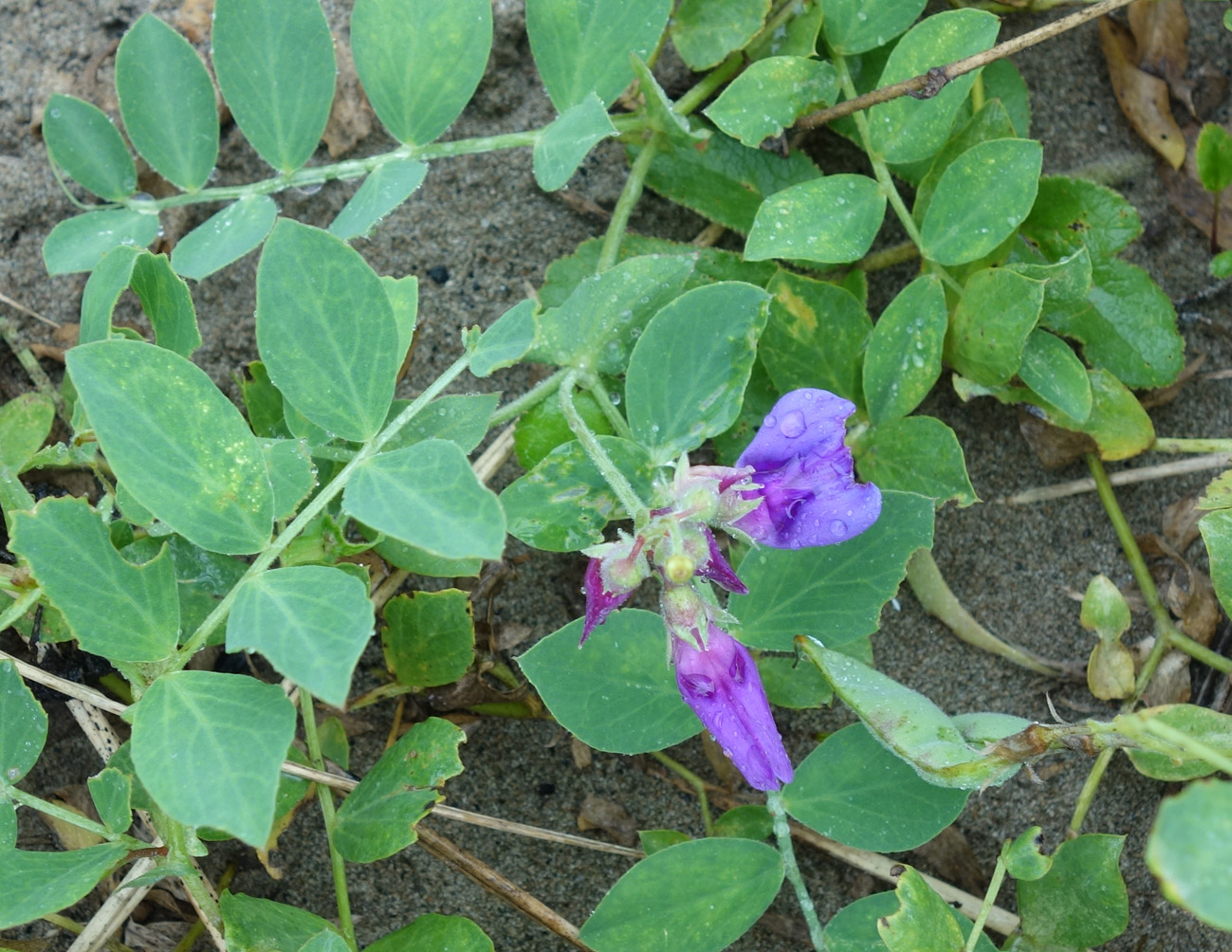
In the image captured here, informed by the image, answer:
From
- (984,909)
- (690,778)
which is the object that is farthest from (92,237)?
(984,909)

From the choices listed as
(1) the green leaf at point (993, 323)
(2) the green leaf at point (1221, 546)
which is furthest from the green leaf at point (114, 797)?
(2) the green leaf at point (1221, 546)

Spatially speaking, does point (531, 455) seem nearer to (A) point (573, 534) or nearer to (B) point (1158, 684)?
(A) point (573, 534)

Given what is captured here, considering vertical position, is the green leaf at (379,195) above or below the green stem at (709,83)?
above

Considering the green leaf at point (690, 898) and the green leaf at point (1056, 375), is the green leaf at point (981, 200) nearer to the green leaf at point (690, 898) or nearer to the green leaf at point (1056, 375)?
the green leaf at point (1056, 375)

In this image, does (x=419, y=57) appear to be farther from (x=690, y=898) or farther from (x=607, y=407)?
(x=690, y=898)

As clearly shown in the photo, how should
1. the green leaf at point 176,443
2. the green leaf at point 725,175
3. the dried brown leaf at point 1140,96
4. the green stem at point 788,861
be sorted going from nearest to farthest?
the green leaf at point 176,443, the green stem at point 788,861, the green leaf at point 725,175, the dried brown leaf at point 1140,96

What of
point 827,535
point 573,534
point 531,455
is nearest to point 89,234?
point 531,455
